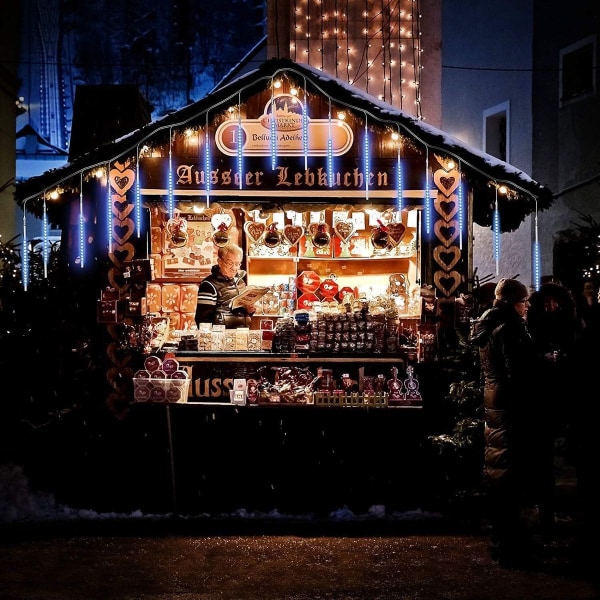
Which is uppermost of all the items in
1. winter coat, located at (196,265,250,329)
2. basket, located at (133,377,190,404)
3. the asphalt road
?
winter coat, located at (196,265,250,329)

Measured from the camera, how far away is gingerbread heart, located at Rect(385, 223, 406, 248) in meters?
10.6

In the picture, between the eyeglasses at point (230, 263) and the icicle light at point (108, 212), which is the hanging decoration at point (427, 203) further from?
the icicle light at point (108, 212)

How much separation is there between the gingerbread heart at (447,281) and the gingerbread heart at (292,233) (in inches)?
96.1

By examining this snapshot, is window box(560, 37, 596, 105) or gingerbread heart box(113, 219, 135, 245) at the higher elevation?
window box(560, 37, 596, 105)

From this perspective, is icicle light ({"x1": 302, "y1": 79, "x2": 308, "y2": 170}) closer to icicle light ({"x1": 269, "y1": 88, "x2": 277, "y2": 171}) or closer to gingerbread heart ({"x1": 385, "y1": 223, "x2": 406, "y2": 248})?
icicle light ({"x1": 269, "y1": 88, "x2": 277, "y2": 171})

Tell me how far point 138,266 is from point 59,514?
114 inches

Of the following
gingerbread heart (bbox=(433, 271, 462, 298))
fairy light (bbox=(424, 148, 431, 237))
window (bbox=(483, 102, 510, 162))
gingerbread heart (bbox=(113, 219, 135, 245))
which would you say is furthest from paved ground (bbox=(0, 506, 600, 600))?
window (bbox=(483, 102, 510, 162))

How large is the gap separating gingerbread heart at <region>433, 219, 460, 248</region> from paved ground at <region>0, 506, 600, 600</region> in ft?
10.5

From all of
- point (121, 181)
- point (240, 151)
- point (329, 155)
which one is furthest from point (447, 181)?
point (121, 181)

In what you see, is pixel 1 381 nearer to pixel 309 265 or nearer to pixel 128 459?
pixel 128 459

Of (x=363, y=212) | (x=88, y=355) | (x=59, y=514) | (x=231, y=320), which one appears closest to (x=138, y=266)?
(x=88, y=355)

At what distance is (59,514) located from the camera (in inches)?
358

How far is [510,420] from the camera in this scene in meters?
7.09

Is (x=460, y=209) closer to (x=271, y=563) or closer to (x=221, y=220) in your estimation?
(x=221, y=220)
